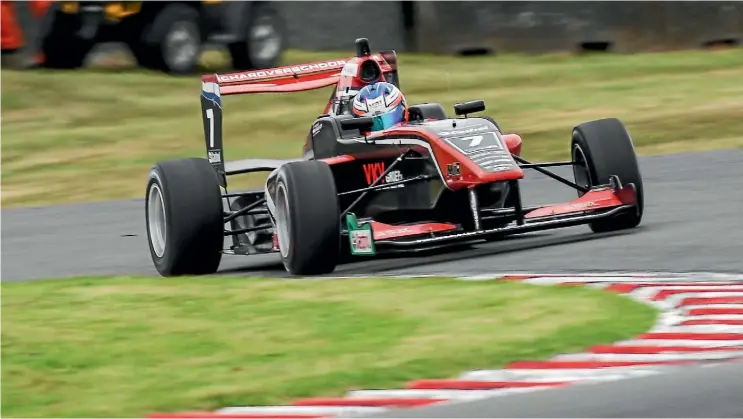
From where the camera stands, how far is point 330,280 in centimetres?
1072

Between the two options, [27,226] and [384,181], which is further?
[27,226]

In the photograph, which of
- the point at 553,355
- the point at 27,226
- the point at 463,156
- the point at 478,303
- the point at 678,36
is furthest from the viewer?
the point at 678,36

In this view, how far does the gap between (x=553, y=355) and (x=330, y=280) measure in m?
3.28

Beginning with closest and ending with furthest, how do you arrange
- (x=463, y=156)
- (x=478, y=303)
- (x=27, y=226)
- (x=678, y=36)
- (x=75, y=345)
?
(x=75, y=345) < (x=478, y=303) < (x=463, y=156) < (x=27, y=226) < (x=678, y=36)

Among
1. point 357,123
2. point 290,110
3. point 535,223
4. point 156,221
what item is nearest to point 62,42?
point 290,110

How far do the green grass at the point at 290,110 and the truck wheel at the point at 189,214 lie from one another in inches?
296

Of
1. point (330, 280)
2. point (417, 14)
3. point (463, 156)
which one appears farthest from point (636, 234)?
point (417, 14)

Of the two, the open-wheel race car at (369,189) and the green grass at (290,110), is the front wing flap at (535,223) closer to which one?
the open-wheel race car at (369,189)

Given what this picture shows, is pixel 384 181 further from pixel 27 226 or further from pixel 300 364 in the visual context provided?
pixel 27 226

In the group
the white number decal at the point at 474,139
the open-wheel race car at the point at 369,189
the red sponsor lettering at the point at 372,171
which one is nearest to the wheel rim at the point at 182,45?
the open-wheel race car at the point at 369,189

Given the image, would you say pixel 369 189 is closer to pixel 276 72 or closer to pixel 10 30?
pixel 276 72

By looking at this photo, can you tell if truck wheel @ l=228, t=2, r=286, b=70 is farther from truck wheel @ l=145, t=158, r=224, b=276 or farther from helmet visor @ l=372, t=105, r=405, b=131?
truck wheel @ l=145, t=158, r=224, b=276

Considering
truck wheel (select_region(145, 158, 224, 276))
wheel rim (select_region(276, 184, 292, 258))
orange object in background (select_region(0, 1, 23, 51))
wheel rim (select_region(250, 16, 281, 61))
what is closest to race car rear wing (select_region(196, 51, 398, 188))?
truck wheel (select_region(145, 158, 224, 276))

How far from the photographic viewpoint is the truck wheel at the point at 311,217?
36.3 ft
